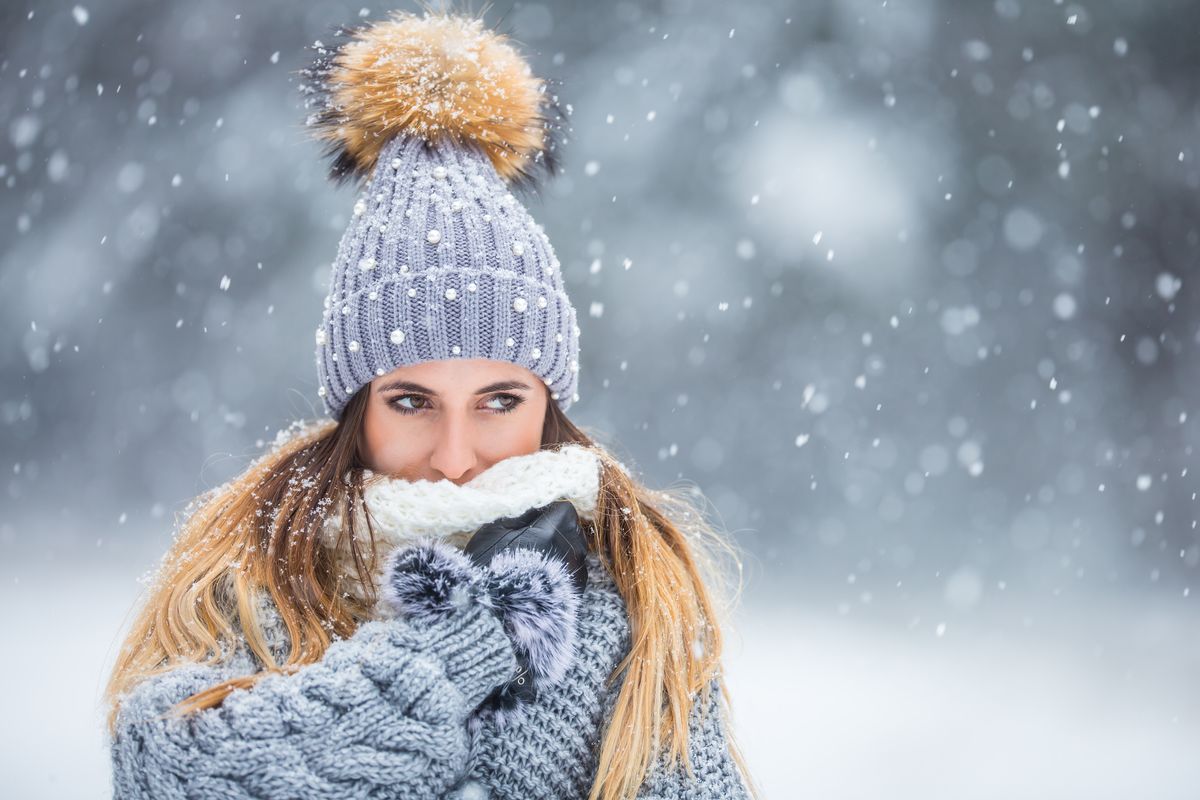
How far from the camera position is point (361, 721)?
3.34 ft

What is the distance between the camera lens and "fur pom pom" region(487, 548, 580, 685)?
114 centimetres

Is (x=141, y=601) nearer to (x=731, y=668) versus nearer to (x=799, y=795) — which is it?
(x=731, y=668)

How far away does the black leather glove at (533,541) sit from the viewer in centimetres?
116

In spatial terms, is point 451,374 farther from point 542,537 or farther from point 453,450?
point 542,537

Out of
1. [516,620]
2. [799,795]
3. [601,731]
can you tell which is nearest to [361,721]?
[516,620]

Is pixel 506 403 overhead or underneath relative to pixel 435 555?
overhead

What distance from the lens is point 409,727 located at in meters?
1.03

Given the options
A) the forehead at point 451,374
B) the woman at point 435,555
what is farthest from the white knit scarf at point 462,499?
the forehead at point 451,374

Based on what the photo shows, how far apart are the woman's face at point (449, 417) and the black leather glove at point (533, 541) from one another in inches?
4.0

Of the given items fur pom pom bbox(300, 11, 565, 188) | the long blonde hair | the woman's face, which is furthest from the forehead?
fur pom pom bbox(300, 11, 565, 188)

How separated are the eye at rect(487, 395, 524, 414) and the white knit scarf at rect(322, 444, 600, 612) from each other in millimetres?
71

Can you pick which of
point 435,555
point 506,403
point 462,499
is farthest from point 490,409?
point 435,555

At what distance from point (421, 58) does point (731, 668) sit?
1045 millimetres

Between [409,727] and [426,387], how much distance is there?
0.47m
